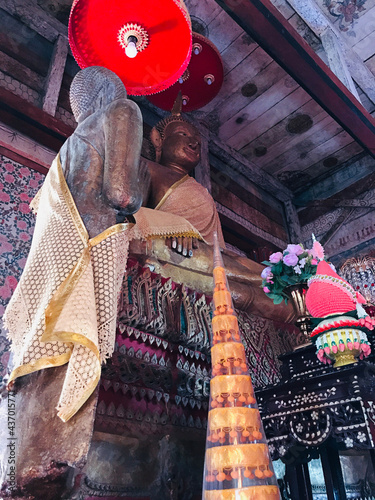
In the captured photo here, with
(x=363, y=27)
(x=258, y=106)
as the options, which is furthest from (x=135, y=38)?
(x=363, y=27)

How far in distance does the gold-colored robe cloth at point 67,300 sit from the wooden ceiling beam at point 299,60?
65.5 inches

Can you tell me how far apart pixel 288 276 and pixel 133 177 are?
851 mm

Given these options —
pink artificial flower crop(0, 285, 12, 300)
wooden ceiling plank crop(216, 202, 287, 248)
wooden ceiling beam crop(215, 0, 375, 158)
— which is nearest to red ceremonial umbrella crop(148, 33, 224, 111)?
wooden ceiling beam crop(215, 0, 375, 158)

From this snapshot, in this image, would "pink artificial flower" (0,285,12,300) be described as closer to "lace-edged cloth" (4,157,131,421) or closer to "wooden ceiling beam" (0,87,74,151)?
"lace-edged cloth" (4,157,131,421)

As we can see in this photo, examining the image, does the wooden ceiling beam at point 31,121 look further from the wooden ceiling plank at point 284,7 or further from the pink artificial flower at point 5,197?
the wooden ceiling plank at point 284,7

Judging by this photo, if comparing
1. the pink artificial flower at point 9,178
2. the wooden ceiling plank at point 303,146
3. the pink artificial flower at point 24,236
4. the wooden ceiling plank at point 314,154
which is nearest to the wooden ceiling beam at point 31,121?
the pink artificial flower at point 9,178

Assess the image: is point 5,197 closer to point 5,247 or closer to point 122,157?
point 5,247

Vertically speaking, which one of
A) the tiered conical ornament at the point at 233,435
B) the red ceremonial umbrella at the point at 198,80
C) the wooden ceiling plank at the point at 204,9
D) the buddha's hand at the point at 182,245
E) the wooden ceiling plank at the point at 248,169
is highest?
the wooden ceiling plank at the point at 204,9

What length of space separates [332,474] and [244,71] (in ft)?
10.0

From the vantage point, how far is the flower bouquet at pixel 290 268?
6.13ft

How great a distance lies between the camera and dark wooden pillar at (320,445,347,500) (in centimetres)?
150

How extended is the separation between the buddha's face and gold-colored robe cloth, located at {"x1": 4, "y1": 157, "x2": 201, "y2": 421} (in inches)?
63.0

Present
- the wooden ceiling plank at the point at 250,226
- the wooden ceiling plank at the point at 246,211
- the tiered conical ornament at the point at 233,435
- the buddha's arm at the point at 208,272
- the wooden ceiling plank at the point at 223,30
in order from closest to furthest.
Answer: the tiered conical ornament at the point at 233,435, the buddha's arm at the point at 208,272, the wooden ceiling plank at the point at 223,30, the wooden ceiling plank at the point at 250,226, the wooden ceiling plank at the point at 246,211

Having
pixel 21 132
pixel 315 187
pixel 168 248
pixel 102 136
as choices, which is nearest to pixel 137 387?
pixel 168 248
